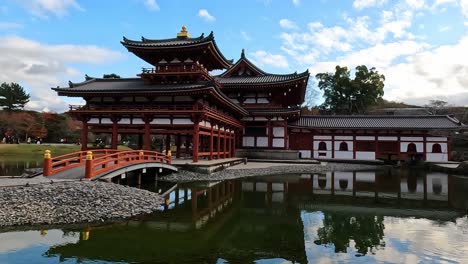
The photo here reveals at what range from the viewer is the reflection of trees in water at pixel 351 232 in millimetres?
8836

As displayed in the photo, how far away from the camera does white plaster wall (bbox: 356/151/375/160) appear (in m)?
36.8

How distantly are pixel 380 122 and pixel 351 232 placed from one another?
1183 inches

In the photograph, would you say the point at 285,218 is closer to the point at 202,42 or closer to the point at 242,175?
the point at 242,175

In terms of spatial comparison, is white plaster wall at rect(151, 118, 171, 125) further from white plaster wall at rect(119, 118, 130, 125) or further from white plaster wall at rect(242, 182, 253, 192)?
white plaster wall at rect(242, 182, 253, 192)

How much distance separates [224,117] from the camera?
26.4 m

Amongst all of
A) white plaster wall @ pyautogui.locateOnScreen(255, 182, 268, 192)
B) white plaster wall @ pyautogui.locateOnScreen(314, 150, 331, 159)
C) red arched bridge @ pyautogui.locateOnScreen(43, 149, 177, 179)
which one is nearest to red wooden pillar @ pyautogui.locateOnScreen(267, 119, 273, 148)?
white plaster wall @ pyautogui.locateOnScreen(314, 150, 331, 159)

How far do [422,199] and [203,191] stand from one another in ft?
34.2

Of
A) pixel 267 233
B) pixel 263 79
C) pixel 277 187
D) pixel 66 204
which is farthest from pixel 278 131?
pixel 66 204

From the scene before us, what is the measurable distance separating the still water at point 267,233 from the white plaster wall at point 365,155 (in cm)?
2069

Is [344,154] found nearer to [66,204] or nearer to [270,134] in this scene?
[270,134]

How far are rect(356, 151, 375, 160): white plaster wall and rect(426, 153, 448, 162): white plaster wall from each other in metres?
5.49

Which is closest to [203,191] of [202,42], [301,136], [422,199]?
Result: [422,199]

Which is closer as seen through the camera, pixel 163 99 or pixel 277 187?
pixel 277 187

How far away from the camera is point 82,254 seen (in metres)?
7.68
